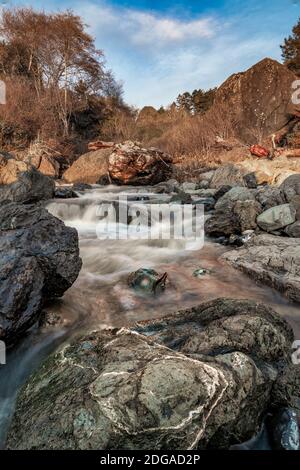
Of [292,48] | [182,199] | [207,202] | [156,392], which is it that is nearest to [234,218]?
Answer: [207,202]

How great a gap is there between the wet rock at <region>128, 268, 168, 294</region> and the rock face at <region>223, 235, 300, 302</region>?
1.11 metres

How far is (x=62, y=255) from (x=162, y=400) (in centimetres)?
175

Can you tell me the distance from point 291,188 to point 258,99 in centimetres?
1366

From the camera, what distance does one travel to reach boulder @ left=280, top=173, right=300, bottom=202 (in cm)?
592

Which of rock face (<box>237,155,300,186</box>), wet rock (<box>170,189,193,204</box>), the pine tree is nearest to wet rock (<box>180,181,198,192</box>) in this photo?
rock face (<box>237,155,300,186</box>)

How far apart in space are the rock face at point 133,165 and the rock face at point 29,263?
9.17m

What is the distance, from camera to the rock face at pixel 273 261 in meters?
3.60

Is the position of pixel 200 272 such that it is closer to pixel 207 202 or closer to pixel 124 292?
pixel 124 292

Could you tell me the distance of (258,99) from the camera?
58.0 ft

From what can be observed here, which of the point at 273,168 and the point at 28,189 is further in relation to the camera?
the point at 273,168

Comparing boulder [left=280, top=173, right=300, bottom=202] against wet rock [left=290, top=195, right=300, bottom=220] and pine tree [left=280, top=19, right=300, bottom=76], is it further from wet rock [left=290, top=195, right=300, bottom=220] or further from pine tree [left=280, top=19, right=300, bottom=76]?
pine tree [left=280, top=19, right=300, bottom=76]

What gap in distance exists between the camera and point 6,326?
2.32 meters

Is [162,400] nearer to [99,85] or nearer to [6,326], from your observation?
[6,326]

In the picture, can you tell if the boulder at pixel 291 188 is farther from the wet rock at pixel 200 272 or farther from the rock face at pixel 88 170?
the rock face at pixel 88 170
